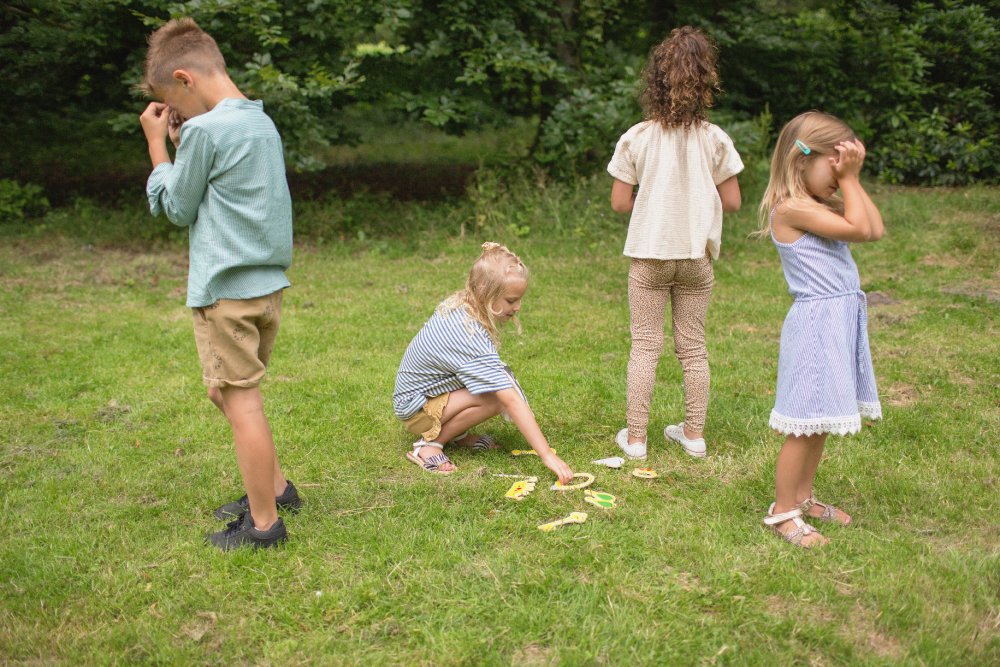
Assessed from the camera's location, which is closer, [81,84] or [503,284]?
[503,284]

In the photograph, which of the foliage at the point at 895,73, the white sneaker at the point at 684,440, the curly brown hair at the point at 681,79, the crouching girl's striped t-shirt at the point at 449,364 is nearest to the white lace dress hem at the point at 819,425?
the white sneaker at the point at 684,440

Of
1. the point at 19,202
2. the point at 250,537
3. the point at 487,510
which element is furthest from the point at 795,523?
the point at 19,202

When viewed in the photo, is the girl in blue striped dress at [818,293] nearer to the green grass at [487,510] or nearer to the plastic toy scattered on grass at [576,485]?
the green grass at [487,510]

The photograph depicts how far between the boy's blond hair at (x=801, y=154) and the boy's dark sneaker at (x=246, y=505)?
7.15 feet

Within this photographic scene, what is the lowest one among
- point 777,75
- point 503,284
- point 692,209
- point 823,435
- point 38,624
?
point 38,624

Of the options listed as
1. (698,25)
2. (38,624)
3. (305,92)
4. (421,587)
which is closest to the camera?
(38,624)

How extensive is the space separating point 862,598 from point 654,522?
82 centimetres

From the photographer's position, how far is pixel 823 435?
3.29 meters

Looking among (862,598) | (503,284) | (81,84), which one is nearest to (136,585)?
(503,284)

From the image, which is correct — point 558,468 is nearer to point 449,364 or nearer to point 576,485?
point 576,485

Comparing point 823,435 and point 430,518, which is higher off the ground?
point 823,435

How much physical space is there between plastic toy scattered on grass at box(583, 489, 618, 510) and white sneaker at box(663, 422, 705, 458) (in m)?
0.68

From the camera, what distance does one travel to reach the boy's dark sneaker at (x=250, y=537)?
3301mm

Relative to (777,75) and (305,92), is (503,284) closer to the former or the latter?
(305,92)
